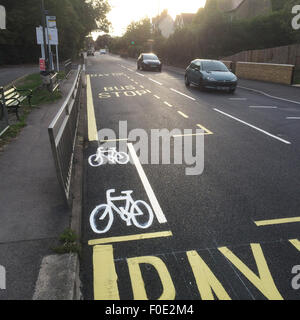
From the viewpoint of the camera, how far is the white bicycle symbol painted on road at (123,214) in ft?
14.5

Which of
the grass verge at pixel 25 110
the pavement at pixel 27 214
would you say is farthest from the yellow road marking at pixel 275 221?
the grass verge at pixel 25 110

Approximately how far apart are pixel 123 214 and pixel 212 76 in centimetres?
1396

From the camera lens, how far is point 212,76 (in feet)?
55.9

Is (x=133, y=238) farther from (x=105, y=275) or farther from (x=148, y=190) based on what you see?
(x=148, y=190)

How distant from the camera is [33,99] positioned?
13.7m

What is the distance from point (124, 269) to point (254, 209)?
2324 mm

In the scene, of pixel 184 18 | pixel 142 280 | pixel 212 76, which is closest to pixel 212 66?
pixel 212 76

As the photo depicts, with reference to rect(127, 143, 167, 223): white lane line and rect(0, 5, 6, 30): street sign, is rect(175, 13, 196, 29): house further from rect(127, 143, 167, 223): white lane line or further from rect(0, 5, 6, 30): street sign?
rect(127, 143, 167, 223): white lane line

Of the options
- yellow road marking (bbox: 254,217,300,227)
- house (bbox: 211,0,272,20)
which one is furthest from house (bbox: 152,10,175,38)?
yellow road marking (bbox: 254,217,300,227)

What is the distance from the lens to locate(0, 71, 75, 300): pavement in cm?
339

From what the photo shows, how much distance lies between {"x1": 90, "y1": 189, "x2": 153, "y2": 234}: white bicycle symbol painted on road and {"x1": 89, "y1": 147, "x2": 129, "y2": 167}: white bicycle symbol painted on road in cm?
173

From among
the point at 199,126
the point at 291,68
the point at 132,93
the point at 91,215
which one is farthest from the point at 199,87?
the point at 91,215

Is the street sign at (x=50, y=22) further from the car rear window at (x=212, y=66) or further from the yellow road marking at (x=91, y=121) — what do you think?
the car rear window at (x=212, y=66)
